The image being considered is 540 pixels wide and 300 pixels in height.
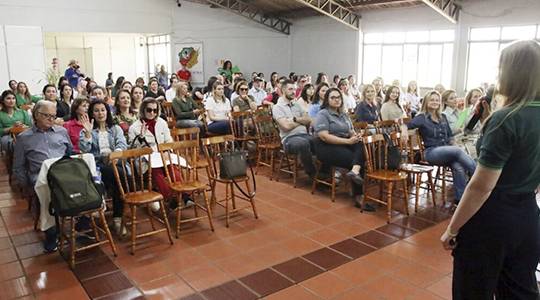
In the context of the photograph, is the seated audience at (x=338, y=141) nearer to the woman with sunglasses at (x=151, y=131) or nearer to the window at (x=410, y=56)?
the woman with sunglasses at (x=151, y=131)

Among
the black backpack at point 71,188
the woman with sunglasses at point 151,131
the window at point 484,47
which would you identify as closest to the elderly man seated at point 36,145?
the black backpack at point 71,188

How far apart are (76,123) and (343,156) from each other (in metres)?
2.44

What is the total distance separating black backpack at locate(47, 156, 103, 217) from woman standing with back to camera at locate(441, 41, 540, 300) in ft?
7.46

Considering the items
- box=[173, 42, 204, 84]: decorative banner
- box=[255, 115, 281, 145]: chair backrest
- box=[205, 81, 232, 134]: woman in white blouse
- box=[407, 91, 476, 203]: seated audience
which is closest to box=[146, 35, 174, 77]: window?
box=[173, 42, 204, 84]: decorative banner

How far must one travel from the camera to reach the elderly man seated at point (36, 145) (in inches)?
128

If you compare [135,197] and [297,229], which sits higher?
[135,197]

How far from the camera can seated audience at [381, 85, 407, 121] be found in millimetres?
5234

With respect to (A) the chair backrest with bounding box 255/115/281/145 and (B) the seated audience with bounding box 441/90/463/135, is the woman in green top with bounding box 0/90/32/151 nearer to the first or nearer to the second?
(A) the chair backrest with bounding box 255/115/281/145

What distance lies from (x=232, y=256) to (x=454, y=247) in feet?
5.94

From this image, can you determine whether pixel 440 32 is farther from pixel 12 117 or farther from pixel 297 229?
pixel 12 117

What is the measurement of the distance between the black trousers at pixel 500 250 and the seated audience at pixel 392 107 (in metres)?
3.78

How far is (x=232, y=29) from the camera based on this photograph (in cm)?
1350

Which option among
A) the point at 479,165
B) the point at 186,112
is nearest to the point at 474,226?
the point at 479,165

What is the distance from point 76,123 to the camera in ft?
12.2
